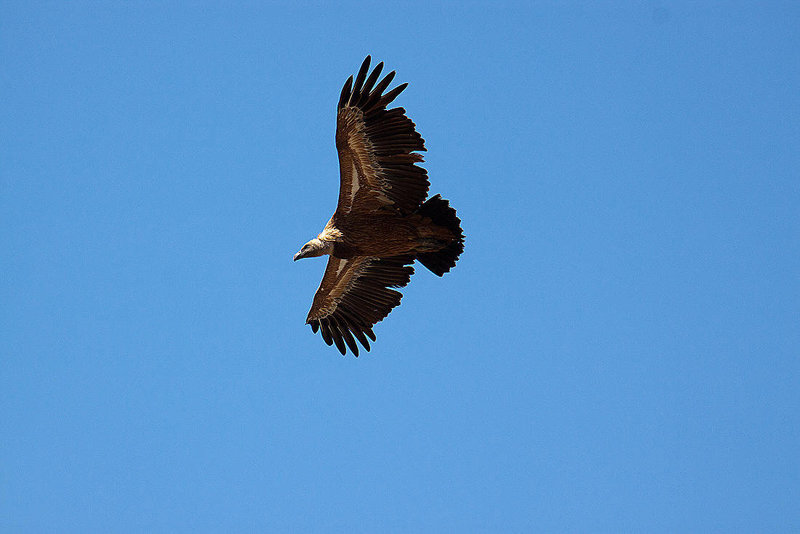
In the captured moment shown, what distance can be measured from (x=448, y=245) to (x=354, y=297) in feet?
6.71

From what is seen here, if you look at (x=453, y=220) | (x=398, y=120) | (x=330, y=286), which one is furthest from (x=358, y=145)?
(x=330, y=286)

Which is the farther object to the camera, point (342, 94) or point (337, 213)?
point (337, 213)

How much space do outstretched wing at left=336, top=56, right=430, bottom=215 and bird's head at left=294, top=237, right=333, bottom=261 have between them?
1.84 feet

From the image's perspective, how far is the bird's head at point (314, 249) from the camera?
13852 millimetres

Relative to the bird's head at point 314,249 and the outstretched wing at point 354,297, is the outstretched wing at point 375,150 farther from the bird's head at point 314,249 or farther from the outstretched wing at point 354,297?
the outstretched wing at point 354,297

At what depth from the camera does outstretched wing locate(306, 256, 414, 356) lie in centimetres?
1507

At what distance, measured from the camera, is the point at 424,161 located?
43.5 ft

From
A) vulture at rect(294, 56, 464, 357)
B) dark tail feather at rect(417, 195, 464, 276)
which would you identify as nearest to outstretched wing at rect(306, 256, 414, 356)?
vulture at rect(294, 56, 464, 357)

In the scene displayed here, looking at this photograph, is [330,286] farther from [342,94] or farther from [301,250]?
[342,94]

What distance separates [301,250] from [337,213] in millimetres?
747

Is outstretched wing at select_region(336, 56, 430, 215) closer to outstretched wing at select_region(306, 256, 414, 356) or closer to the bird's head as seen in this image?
the bird's head

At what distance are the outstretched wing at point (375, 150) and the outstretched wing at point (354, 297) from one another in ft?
4.68

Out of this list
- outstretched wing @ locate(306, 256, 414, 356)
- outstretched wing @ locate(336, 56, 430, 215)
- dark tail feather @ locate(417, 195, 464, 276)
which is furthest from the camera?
outstretched wing @ locate(306, 256, 414, 356)

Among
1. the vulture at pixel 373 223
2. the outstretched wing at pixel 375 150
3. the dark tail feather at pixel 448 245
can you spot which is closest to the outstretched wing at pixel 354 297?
the vulture at pixel 373 223
